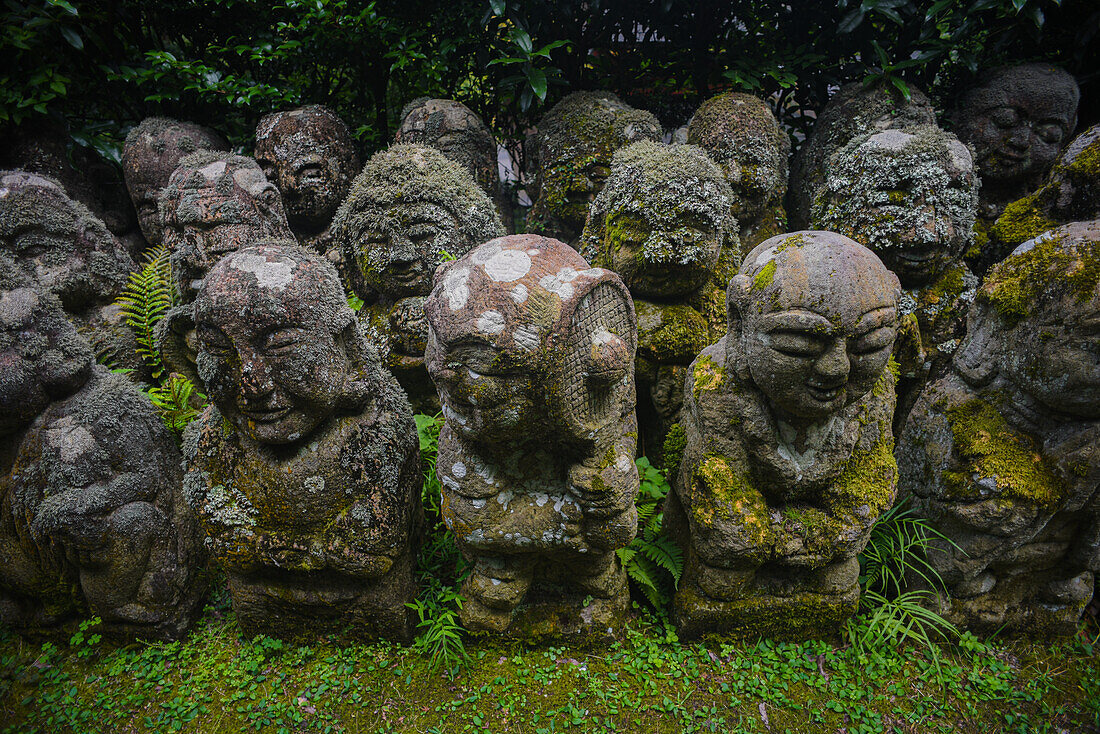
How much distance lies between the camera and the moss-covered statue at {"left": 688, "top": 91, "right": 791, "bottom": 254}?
4.88 meters

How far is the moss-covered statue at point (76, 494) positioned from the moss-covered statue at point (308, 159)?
2.38 metres

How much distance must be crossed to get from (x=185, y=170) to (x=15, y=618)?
3400 millimetres

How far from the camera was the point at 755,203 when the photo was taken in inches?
198

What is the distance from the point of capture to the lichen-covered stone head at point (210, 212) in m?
4.36

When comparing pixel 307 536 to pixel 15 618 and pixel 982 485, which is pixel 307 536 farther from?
pixel 982 485

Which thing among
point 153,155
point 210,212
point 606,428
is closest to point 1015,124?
point 606,428

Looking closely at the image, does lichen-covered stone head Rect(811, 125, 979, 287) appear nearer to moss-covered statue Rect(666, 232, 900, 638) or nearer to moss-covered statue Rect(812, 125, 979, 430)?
moss-covered statue Rect(812, 125, 979, 430)

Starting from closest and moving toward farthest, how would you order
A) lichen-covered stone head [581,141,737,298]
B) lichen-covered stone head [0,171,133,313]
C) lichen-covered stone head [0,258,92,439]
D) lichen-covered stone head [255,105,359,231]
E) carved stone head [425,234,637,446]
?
carved stone head [425,234,637,446] → lichen-covered stone head [0,258,92,439] → lichen-covered stone head [581,141,737,298] → lichen-covered stone head [0,171,133,313] → lichen-covered stone head [255,105,359,231]

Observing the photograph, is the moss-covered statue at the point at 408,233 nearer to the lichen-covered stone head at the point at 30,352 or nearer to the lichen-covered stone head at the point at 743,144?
the lichen-covered stone head at the point at 30,352

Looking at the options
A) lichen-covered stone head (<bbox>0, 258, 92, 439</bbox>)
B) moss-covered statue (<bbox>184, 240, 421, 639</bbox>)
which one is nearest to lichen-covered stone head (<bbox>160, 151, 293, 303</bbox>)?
lichen-covered stone head (<bbox>0, 258, 92, 439</bbox>)

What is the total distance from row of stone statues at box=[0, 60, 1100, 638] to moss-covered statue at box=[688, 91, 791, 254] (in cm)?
101

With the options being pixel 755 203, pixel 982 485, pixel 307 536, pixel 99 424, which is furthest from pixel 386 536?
pixel 755 203

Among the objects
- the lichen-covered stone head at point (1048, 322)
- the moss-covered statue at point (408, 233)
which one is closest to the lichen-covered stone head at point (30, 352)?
the moss-covered statue at point (408, 233)

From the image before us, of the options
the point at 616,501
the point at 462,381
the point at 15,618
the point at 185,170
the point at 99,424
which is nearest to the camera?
the point at 462,381
